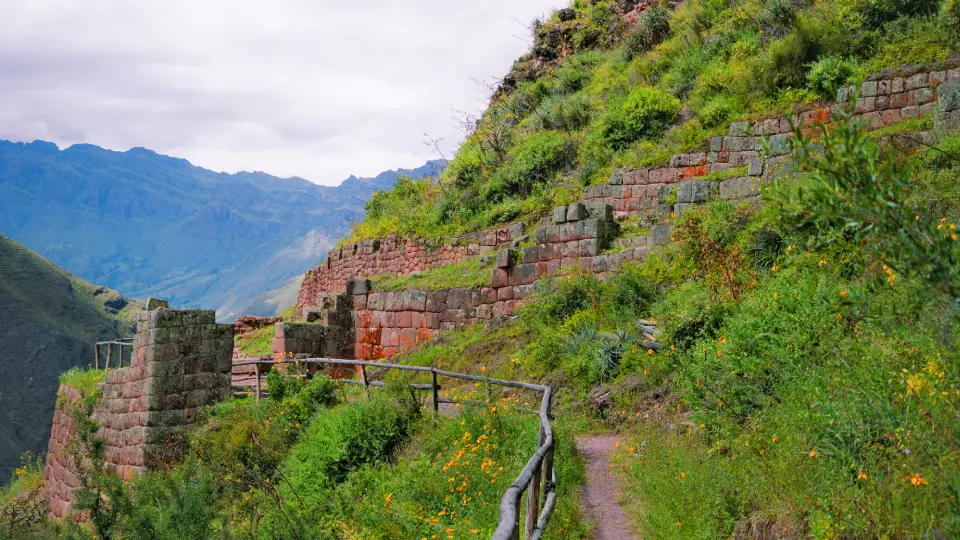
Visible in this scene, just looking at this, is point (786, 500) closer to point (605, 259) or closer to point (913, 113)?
point (605, 259)

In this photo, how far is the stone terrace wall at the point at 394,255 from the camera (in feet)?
63.6

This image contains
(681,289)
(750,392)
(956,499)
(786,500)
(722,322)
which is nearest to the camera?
(956,499)

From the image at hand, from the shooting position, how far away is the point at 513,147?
77.1 ft

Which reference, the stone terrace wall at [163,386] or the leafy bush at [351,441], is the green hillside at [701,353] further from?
the stone terrace wall at [163,386]

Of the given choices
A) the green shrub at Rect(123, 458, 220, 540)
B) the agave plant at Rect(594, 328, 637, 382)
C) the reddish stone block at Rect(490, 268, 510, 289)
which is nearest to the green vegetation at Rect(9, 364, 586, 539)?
the green shrub at Rect(123, 458, 220, 540)

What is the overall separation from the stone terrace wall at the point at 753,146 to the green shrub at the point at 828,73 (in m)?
0.85

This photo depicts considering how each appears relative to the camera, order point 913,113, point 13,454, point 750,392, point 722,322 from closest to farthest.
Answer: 1. point 750,392
2. point 722,322
3. point 913,113
4. point 13,454

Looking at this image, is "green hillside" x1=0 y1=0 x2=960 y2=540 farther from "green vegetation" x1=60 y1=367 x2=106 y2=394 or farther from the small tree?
"green vegetation" x1=60 y1=367 x2=106 y2=394

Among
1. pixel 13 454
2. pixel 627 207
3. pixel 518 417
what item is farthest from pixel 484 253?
pixel 13 454

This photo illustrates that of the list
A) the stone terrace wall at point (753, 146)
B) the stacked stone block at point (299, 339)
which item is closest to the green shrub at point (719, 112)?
the stone terrace wall at point (753, 146)

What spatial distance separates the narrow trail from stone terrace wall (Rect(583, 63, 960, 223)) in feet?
20.3

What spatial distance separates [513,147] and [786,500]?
18799 millimetres

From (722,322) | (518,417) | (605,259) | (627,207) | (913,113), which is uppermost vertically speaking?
(913,113)

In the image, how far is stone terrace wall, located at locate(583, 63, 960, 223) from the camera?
555 inches
